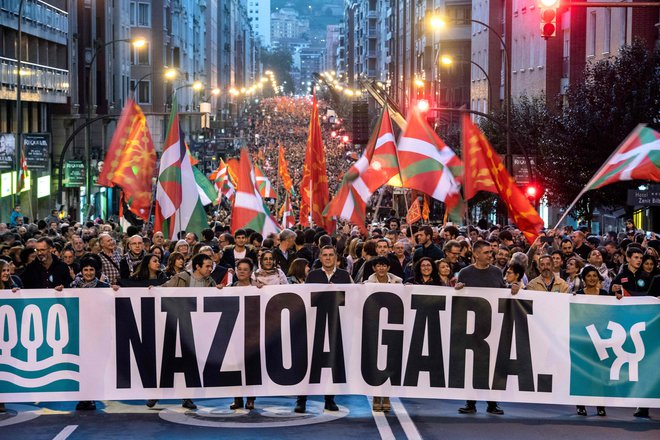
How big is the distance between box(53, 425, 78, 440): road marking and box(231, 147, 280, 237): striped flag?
929 cm

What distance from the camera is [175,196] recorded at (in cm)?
2095

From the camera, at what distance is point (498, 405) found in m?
14.1

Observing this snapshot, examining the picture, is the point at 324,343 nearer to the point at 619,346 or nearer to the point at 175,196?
the point at 619,346

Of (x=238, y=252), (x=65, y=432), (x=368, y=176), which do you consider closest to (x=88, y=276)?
(x=65, y=432)

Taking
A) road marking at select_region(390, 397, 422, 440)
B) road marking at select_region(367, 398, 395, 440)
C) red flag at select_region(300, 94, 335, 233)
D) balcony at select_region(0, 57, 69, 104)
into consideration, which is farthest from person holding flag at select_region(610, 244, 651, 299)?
balcony at select_region(0, 57, 69, 104)

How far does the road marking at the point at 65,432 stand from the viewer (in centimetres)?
1203

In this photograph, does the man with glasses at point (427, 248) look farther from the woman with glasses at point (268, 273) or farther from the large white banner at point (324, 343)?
the large white banner at point (324, 343)

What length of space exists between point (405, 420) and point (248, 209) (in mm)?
9074

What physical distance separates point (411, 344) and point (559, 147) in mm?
25697

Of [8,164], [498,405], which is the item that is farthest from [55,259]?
[8,164]

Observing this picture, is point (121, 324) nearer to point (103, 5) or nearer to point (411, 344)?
point (411, 344)

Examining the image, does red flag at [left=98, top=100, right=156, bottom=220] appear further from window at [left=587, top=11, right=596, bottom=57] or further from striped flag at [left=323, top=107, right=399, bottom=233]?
window at [left=587, top=11, right=596, bottom=57]

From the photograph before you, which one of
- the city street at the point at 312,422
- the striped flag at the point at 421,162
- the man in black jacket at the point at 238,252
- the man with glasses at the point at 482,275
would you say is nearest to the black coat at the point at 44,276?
the city street at the point at 312,422

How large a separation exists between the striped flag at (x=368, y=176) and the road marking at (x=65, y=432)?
8448 mm
